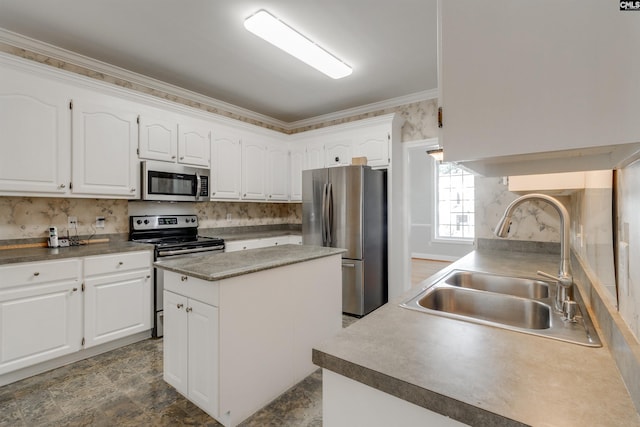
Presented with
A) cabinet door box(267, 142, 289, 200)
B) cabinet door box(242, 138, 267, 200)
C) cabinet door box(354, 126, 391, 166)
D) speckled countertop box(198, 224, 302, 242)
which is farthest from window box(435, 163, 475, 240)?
cabinet door box(242, 138, 267, 200)

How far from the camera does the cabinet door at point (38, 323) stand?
2.09 m

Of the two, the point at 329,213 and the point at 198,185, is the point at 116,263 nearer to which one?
the point at 198,185

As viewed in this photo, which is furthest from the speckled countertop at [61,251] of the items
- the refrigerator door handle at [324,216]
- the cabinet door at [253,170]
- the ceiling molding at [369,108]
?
the ceiling molding at [369,108]


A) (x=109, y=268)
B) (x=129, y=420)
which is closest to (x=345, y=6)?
(x=109, y=268)

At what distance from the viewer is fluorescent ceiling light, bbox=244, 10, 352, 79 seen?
2.27 m

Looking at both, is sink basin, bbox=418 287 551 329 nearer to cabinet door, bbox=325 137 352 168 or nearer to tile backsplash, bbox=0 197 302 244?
cabinet door, bbox=325 137 352 168

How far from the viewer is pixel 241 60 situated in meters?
2.93

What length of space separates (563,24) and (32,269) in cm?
308

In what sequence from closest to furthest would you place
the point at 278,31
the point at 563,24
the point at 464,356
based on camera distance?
the point at 563,24 < the point at 464,356 < the point at 278,31

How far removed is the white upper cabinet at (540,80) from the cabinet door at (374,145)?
306 cm

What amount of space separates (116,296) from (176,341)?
1.11 metres

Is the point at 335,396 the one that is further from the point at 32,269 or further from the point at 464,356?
the point at 32,269

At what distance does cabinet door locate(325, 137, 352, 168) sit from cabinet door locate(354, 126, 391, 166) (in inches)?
4.6

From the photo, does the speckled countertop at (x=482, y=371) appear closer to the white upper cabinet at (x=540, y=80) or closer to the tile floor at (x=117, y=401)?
the white upper cabinet at (x=540, y=80)
